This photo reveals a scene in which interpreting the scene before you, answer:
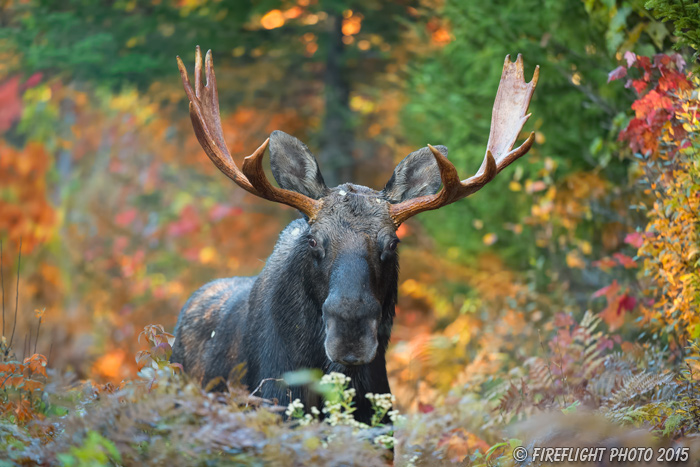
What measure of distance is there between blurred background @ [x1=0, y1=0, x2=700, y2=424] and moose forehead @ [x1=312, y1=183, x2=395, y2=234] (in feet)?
6.08

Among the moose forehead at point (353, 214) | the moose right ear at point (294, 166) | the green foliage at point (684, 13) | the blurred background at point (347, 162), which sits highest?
the green foliage at point (684, 13)

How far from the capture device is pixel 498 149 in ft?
19.1

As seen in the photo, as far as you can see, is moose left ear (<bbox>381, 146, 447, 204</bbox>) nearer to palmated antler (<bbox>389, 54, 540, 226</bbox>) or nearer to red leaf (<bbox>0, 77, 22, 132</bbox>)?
palmated antler (<bbox>389, 54, 540, 226</bbox>)

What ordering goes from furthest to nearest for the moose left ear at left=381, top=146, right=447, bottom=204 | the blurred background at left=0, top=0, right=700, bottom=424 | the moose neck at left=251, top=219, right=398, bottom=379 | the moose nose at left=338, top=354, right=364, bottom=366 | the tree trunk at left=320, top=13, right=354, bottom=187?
the tree trunk at left=320, top=13, right=354, bottom=187 → the blurred background at left=0, top=0, right=700, bottom=424 → the moose left ear at left=381, top=146, right=447, bottom=204 → the moose neck at left=251, top=219, right=398, bottom=379 → the moose nose at left=338, top=354, right=364, bottom=366

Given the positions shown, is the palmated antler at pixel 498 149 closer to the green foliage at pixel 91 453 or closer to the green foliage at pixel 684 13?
the green foliage at pixel 684 13

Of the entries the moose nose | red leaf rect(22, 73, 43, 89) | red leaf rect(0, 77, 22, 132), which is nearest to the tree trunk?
red leaf rect(22, 73, 43, 89)

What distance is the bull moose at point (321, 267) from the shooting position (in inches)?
180

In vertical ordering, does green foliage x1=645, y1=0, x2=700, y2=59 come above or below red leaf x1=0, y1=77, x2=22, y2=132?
above

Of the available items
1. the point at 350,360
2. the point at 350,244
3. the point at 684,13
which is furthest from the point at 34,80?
the point at 684,13

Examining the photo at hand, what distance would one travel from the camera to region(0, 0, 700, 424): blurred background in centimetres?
809

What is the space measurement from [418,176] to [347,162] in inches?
331

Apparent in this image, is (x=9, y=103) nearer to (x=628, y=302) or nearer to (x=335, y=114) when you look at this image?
(x=335, y=114)

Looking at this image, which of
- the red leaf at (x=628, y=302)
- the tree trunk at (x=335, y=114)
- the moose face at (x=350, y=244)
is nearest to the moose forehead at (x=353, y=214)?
the moose face at (x=350, y=244)

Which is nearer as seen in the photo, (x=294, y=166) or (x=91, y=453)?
(x=91, y=453)
